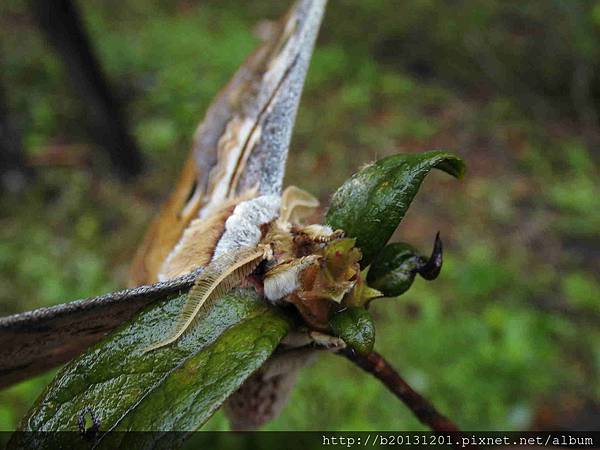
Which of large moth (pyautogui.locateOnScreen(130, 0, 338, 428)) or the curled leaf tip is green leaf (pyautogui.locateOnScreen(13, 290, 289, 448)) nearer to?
large moth (pyautogui.locateOnScreen(130, 0, 338, 428))

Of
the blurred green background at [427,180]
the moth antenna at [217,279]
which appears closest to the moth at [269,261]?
the moth antenna at [217,279]

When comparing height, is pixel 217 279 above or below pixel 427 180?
above

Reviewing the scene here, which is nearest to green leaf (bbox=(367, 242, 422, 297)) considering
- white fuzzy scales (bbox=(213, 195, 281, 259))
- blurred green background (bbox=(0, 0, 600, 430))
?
white fuzzy scales (bbox=(213, 195, 281, 259))

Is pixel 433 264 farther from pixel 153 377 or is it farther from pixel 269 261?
Answer: pixel 153 377

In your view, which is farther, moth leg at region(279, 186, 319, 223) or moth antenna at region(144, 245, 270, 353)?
moth leg at region(279, 186, 319, 223)

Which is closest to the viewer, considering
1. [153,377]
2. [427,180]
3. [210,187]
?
[153,377]

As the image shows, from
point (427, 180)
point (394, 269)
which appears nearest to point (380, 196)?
point (394, 269)

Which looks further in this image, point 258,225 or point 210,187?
point 210,187

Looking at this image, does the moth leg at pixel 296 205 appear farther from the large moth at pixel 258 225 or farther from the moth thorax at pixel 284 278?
the moth thorax at pixel 284 278
